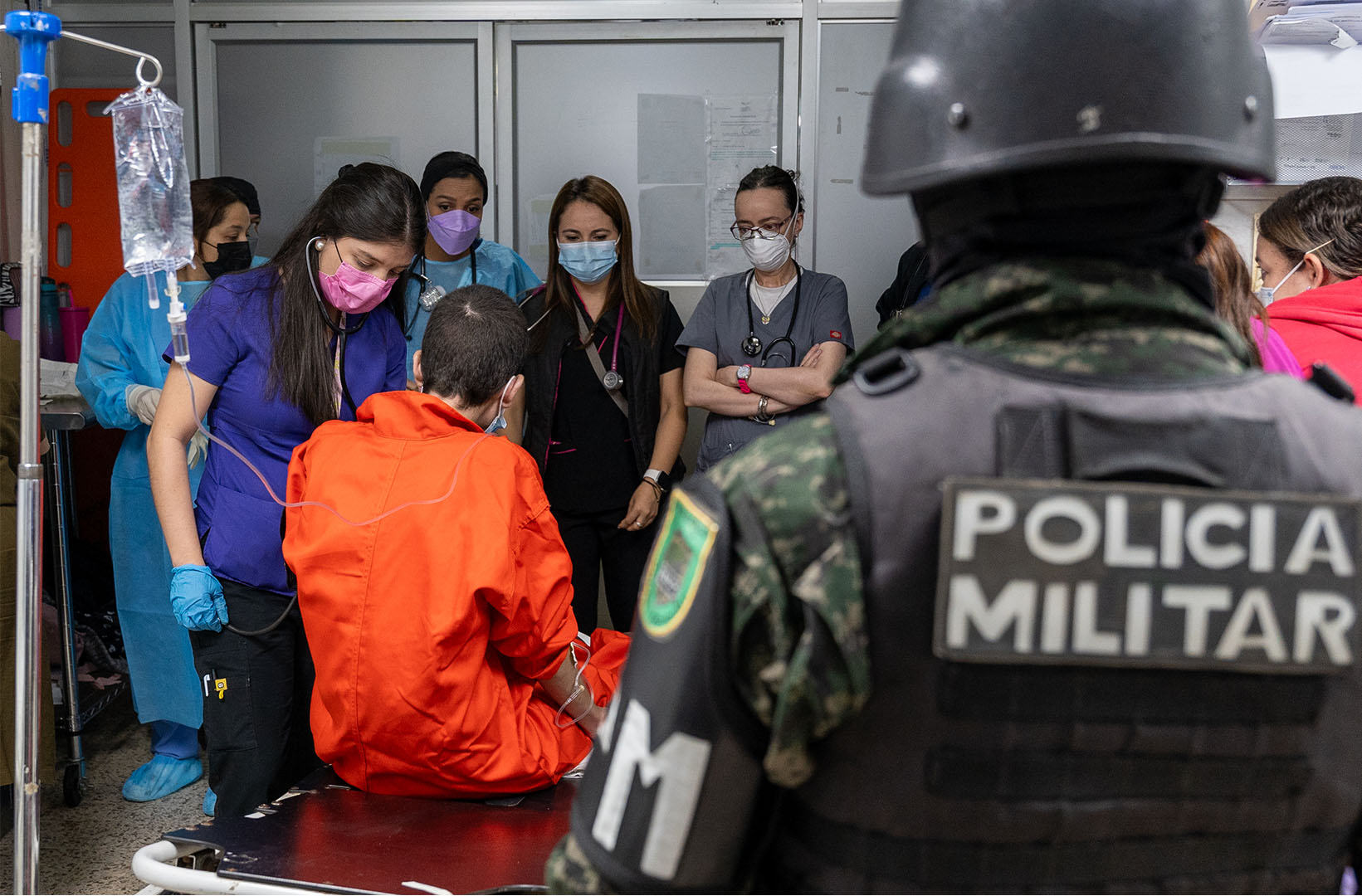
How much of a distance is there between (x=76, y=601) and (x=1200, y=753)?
347 cm

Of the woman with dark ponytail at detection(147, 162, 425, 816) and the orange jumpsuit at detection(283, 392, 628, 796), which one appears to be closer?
the orange jumpsuit at detection(283, 392, 628, 796)

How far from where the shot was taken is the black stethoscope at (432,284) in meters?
2.87

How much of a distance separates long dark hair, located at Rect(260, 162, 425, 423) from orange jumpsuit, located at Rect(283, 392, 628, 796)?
0.27 meters

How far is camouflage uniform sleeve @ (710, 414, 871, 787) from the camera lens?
2.18 feet

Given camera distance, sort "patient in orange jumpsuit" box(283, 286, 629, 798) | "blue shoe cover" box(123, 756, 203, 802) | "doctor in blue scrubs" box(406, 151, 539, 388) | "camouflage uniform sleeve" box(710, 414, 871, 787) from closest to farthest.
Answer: "camouflage uniform sleeve" box(710, 414, 871, 787) < "patient in orange jumpsuit" box(283, 286, 629, 798) < "blue shoe cover" box(123, 756, 203, 802) < "doctor in blue scrubs" box(406, 151, 539, 388)

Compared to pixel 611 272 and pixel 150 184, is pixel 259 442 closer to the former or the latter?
pixel 150 184

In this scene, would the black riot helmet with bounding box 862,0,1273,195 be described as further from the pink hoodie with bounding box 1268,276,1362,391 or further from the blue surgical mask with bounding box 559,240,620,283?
the blue surgical mask with bounding box 559,240,620,283

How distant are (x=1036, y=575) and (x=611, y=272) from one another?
246 cm

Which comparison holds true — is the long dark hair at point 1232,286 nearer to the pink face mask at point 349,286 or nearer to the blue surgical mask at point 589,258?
the pink face mask at point 349,286

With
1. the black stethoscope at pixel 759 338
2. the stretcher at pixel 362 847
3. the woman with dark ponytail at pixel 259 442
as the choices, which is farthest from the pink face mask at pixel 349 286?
the black stethoscope at pixel 759 338

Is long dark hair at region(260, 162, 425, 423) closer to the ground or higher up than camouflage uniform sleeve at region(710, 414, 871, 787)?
higher up

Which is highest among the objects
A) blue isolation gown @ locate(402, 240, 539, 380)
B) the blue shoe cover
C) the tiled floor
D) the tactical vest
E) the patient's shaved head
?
blue isolation gown @ locate(402, 240, 539, 380)

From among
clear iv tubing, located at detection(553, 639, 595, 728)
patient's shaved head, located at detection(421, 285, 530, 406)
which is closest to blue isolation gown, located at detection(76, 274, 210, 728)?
patient's shaved head, located at detection(421, 285, 530, 406)

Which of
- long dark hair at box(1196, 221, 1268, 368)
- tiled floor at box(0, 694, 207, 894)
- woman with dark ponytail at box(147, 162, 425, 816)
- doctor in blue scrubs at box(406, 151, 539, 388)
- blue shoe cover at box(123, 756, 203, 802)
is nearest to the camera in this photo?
long dark hair at box(1196, 221, 1268, 368)
